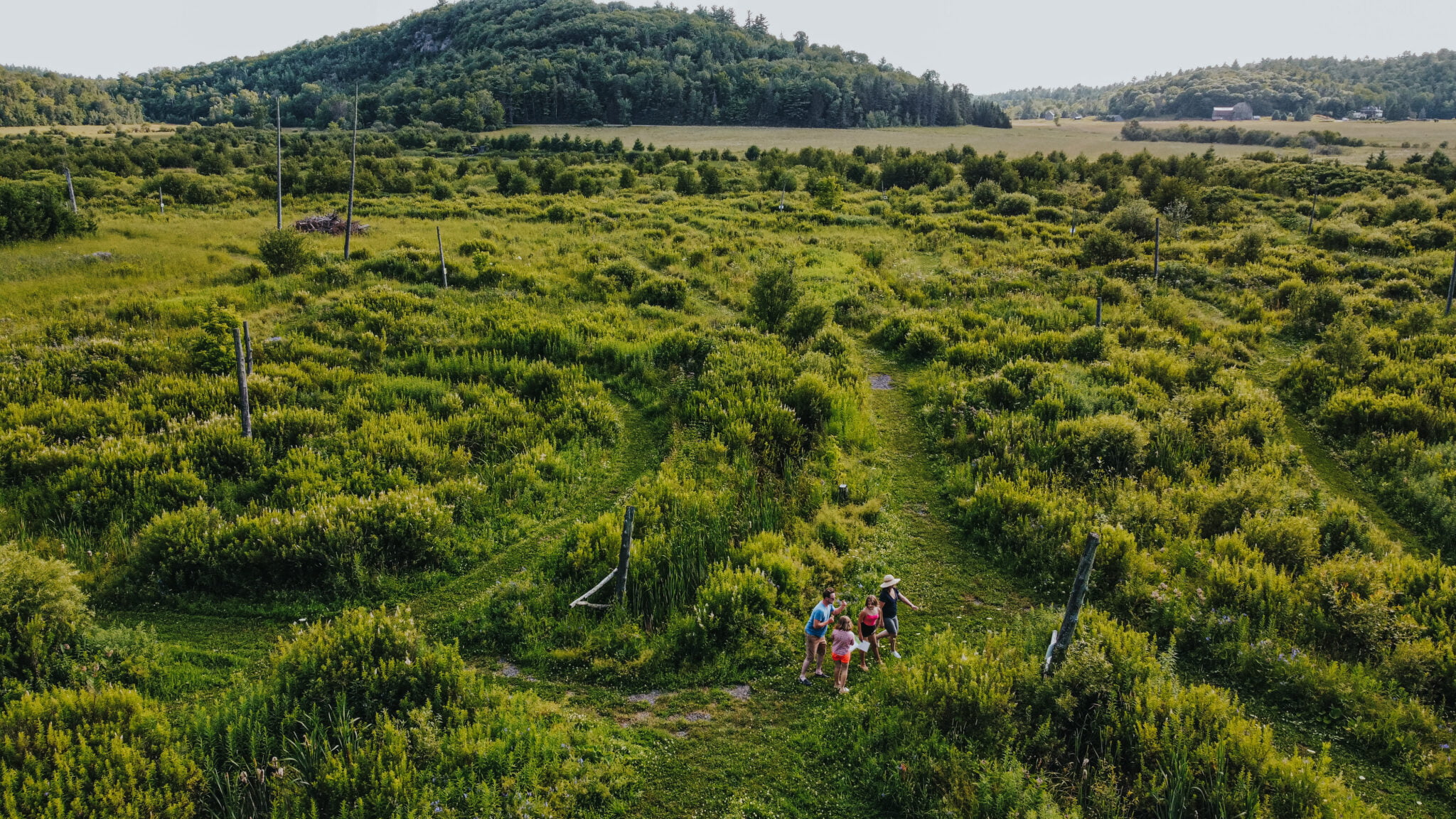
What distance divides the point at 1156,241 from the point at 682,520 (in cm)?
2591

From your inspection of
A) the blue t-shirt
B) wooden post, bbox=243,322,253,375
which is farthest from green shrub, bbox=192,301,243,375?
the blue t-shirt

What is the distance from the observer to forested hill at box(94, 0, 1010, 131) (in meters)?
123

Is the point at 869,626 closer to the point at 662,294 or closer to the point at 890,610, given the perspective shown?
the point at 890,610

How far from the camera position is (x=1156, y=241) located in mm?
28047

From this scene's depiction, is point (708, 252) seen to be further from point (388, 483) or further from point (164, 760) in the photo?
point (164, 760)

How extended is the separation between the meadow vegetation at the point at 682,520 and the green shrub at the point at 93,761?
0.13 ft

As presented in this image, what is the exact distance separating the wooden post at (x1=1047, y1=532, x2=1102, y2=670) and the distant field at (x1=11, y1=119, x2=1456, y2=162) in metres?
86.8

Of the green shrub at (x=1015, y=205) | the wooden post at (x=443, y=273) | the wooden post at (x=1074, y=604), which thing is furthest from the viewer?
the green shrub at (x=1015, y=205)

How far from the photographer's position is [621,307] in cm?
2298

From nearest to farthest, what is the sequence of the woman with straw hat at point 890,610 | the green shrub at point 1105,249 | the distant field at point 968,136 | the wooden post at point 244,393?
1. the woman with straw hat at point 890,610
2. the wooden post at point 244,393
3. the green shrub at point 1105,249
4. the distant field at point 968,136

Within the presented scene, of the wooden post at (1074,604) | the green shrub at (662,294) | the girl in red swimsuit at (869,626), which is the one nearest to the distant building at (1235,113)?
the green shrub at (662,294)

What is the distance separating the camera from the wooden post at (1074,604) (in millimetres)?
7344

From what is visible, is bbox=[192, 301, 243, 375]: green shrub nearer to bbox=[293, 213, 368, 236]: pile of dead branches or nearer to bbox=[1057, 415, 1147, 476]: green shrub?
bbox=[1057, 415, 1147, 476]: green shrub

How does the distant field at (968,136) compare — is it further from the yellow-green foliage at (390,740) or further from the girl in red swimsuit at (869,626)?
the yellow-green foliage at (390,740)
